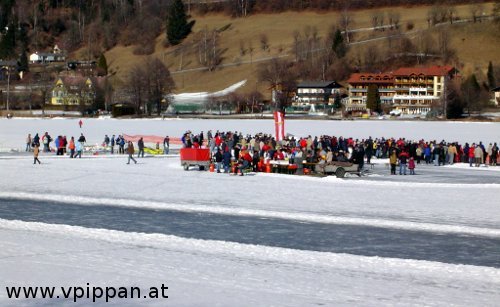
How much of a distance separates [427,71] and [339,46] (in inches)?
889

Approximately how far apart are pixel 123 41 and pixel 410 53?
77194mm

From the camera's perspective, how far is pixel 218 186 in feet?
74.3

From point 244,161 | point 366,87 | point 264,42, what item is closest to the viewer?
point 244,161

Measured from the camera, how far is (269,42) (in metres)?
153

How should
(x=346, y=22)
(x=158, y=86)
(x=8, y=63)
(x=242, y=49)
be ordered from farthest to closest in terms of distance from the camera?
(x=8, y=63), (x=346, y=22), (x=242, y=49), (x=158, y=86)

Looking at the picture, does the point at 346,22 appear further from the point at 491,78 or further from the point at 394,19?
the point at 491,78

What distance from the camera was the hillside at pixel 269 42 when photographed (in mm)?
130500

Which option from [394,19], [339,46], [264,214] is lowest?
[264,214]

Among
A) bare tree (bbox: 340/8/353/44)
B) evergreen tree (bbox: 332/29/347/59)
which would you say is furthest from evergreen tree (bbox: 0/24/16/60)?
evergreen tree (bbox: 332/29/347/59)

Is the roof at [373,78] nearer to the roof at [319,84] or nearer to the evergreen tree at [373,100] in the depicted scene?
the roof at [319,84]

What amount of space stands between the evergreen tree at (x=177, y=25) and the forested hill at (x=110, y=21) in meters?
5.53

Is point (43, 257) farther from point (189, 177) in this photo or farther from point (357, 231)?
point (189, 177)

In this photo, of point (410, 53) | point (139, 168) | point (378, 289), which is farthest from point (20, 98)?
point (378, 289)

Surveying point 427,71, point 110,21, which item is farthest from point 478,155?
point 110,21
